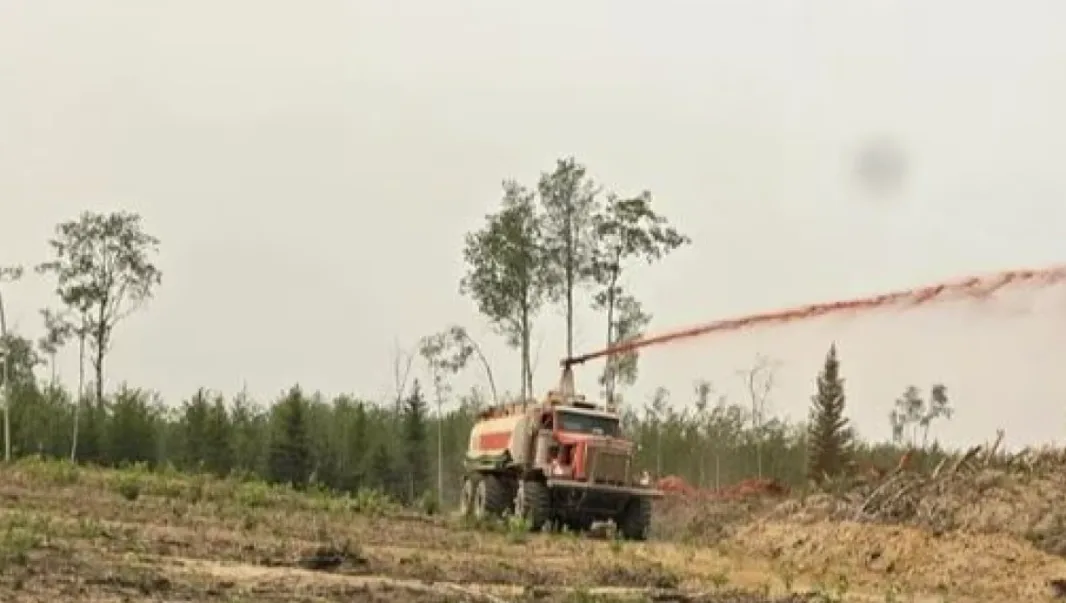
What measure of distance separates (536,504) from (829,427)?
28.2m

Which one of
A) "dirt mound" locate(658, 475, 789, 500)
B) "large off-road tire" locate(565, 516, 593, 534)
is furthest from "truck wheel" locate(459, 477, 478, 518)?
"dirt mound" locate(658, 475, 789, 500)

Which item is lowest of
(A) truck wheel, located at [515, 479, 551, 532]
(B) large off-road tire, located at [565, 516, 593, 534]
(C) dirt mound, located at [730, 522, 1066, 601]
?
(C) dirt mound, located at [730, 522, 1066, 601]

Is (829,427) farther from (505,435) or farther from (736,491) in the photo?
(505,435)

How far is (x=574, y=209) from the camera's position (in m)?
49.1

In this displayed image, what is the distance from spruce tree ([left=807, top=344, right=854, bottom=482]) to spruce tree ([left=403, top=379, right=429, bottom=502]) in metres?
15.7

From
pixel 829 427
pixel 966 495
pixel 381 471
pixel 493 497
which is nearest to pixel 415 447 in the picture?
pixel 381 471

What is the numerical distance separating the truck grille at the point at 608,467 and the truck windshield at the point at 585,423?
32.2 inches

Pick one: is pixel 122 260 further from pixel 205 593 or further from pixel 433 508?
pixel 205 593

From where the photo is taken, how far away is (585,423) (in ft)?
97.1

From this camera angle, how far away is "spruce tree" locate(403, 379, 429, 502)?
58.1 metres

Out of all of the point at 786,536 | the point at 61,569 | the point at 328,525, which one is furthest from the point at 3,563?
the point at 786,536

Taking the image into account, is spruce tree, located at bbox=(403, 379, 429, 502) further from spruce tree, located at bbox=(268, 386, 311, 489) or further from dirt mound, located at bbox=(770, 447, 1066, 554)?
dirt mound, located at bbox=(770, 447, 1066, 554)

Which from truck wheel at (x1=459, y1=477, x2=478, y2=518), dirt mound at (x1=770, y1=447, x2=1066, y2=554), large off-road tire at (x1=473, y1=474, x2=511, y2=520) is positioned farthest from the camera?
truck wheel at (x1=459, y1=477, x2=478, y2=518)

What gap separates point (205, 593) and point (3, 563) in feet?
7.07
